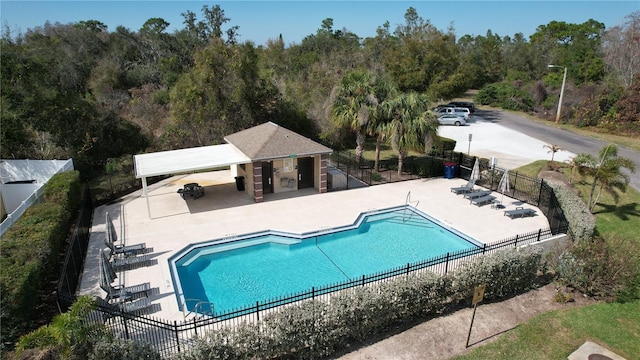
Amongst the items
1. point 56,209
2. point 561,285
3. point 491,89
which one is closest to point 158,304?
point 56,209

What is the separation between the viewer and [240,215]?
1744 centimetres

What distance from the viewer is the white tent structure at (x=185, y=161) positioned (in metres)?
16.7

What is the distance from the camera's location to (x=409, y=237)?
53.5 feet

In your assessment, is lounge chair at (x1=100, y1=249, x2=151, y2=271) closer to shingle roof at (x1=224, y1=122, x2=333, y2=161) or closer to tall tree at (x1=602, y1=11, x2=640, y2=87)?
shingle roof at (x1=224, y1=122, x2=333, y2=161)

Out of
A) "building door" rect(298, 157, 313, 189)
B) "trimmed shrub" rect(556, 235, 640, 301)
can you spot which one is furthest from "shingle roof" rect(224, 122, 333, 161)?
"trimmed shrub" rect(556, 235, 640, 301)

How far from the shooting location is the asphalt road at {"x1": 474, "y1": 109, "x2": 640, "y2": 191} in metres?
27.0

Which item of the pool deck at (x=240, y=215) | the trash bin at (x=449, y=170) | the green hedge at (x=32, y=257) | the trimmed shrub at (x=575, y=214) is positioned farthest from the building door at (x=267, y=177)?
the trimmed shrub at (x=575, y=214)

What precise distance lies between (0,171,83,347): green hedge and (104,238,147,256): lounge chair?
1.51 meters

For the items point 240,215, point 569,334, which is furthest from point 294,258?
point 569,334

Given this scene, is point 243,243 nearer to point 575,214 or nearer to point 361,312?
point 361,312

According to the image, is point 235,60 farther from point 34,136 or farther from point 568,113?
point 568,113

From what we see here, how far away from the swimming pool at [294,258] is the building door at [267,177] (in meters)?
4.67

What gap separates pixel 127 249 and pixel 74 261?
162 cm

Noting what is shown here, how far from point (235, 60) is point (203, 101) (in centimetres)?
350
